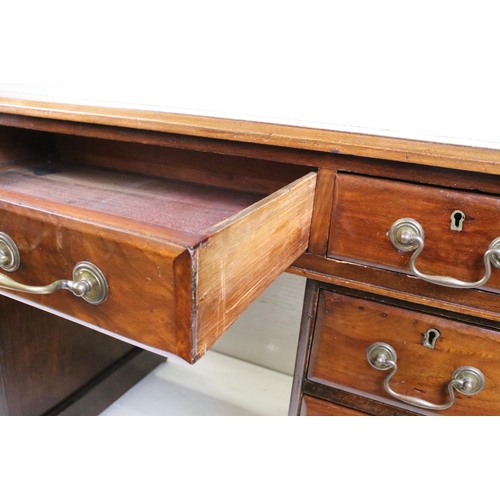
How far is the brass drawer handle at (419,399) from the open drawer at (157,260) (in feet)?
0.55

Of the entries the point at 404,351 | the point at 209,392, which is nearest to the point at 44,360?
the point at 209,392

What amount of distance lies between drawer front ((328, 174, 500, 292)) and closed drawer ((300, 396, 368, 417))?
21 cm

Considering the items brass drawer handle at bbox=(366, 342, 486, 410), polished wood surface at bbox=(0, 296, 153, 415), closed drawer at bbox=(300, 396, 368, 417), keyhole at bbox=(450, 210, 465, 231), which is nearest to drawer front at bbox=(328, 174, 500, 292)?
keyhole at bbox=(450, 210, 465, 231)

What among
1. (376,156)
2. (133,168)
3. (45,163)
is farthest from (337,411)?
(45,163)

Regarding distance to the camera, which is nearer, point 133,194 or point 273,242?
point 273,242

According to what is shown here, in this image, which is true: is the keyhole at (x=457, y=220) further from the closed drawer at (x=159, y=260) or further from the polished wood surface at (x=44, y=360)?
the polished wood surface at (x=44, y=360)

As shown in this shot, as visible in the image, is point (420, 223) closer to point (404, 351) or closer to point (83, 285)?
point (404, 351)

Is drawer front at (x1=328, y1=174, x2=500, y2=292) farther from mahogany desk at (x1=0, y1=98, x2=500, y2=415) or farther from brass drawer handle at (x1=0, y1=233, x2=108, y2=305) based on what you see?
brass drawer handle at (x1=0, y1=233, x2=108, y2=305)

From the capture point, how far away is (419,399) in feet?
1.76

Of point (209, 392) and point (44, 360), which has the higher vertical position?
point (44, 360)

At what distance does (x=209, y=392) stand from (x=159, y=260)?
79 cm

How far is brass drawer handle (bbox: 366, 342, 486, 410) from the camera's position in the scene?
509 mm

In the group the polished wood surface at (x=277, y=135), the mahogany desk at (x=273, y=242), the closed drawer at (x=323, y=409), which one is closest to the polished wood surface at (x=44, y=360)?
the mahogany desk at (x=273, y=242)

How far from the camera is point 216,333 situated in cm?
36
